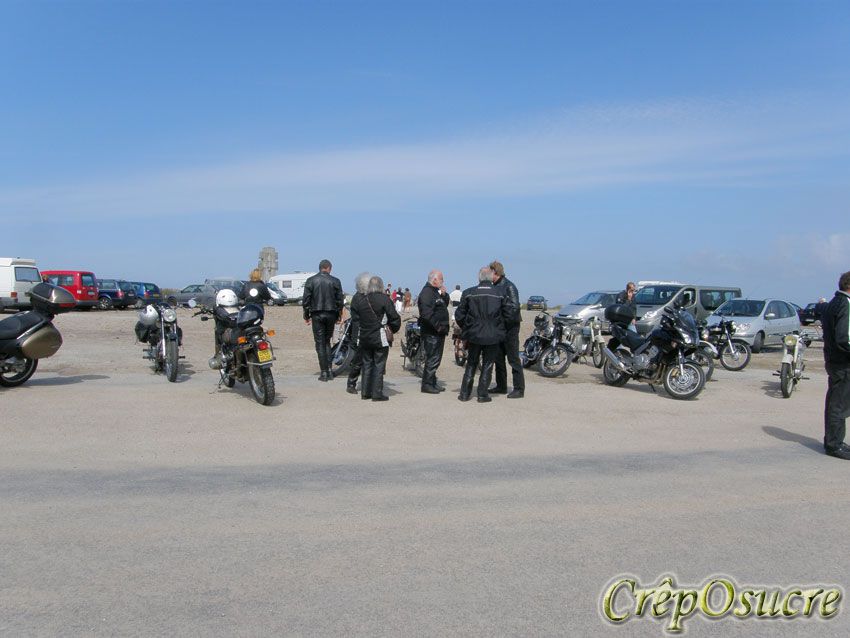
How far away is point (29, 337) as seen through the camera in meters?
10.2

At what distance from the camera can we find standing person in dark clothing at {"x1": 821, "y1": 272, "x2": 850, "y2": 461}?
288 inches

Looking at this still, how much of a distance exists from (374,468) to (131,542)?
8.10ft

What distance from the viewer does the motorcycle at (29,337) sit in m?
10.1

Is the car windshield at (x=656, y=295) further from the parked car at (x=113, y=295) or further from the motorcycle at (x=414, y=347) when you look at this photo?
the parked car at (x=113, y=295)

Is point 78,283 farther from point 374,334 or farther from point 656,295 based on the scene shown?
point 374,334

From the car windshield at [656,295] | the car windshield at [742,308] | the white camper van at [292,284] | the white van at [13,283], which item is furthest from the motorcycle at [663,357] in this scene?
the white camper van at [292,284]

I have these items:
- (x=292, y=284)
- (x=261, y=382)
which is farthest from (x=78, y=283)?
(x=261, y=382)

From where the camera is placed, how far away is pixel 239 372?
1017 cm

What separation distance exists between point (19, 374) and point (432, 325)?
5804 millimetres

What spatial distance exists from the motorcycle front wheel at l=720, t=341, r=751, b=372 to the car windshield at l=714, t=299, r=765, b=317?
220 inches

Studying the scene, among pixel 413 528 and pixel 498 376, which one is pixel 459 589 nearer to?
pixel 413 528

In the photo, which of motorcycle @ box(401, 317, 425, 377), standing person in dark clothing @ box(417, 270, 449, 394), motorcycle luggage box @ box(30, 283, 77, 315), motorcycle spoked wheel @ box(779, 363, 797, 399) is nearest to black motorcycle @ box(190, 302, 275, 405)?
motorcycle luggage box @ box(30, 283, 77, 315)

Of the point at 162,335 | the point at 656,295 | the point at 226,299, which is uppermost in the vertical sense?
the point at 656,295

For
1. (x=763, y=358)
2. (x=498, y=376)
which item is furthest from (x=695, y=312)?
(x=498, y=376)
